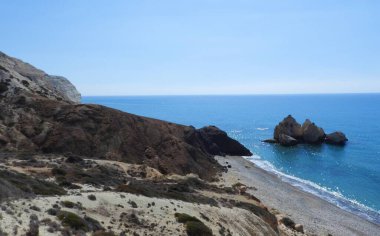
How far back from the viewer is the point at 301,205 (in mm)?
60625

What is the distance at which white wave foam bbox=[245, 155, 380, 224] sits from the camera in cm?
5766

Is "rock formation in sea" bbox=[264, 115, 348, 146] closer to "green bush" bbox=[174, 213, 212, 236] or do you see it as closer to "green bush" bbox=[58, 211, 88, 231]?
"green bush" bbox=[174, 213, 212, 236]

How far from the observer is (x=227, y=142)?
10444 centimetres

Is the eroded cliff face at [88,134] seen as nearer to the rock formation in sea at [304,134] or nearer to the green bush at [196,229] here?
the green bush at [196,229]

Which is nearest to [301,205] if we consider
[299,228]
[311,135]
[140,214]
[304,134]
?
[299,228]

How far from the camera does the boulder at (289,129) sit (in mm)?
127438

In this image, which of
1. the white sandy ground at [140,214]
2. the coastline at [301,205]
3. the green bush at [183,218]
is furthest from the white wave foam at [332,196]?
the green bush at [183,218]

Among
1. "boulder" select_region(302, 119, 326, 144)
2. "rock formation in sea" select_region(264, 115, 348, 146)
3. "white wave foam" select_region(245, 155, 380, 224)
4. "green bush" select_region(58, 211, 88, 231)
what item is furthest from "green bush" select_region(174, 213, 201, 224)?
"boulder" select_region(302, 119, 326, 144)

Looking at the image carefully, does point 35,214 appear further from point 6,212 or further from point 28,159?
point 28,159

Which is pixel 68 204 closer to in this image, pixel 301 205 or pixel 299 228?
pixel 299 228

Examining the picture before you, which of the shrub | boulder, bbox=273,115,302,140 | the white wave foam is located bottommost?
the white wave foam

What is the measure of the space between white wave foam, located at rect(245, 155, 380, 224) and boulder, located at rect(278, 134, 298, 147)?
3147 centimetres

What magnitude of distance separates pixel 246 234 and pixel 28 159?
2864 centimetres

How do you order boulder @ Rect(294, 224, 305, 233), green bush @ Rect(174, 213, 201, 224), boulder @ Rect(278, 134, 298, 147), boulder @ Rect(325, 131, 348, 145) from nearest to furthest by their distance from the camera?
green bush @ Rect(174, 213, 201, 224)
boulder @ Rect(294, 224, 305, 233)
boulder @ Rect(278, 134, 298, 147)
boulder @ Rect(325, 131, 348, 145)
